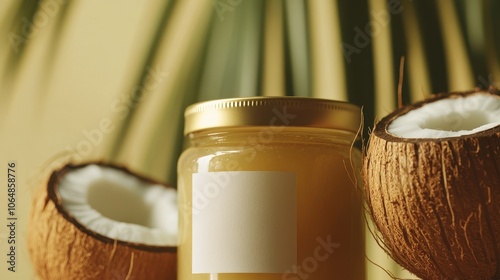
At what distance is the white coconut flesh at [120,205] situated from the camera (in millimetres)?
507

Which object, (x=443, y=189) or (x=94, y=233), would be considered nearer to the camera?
(x=443, y=189)

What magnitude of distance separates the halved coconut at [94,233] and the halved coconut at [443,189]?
19 centimetres

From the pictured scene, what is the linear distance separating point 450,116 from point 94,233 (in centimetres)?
28

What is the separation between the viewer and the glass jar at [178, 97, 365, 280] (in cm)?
44

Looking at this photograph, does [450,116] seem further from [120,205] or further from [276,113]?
[120,205]

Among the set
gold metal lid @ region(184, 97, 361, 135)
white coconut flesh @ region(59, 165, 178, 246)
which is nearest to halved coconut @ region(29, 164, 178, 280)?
white coconut flesh @ region(59, 165, 178, 246)

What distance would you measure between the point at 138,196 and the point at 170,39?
20 centimetres

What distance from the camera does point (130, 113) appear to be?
70 centimetres

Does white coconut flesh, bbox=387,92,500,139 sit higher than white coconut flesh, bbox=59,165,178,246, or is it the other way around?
white coconut flesh, bbox=387,92,500,139

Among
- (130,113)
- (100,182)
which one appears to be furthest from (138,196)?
(130,113)

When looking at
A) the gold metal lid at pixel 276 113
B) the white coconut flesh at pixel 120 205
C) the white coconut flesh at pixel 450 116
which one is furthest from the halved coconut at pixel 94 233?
the white coconut flesh at pixel 450 116

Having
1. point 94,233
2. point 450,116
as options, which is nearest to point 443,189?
point 450,116

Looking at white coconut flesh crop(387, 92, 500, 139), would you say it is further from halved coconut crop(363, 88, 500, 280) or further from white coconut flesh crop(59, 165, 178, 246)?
white coconut flesh crop(59, 165, 178, 246)

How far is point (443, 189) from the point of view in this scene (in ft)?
1.22
